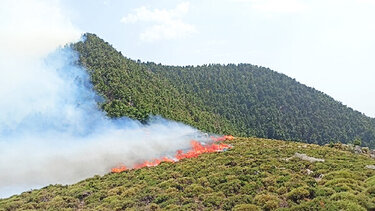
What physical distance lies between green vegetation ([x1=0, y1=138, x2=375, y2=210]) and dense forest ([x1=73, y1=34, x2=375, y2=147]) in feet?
132

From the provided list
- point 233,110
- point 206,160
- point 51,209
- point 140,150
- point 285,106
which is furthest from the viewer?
point 285,106

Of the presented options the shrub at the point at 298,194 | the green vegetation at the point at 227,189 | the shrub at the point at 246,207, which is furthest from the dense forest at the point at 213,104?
the shrub at the point at 298,194

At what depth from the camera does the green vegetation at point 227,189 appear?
2184 centimetres

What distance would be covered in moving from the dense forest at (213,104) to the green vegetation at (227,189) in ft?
132

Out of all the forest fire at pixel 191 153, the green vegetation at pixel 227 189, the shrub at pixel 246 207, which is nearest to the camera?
the shrub at pixel 246 207

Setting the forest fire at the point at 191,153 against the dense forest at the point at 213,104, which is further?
the dense forest at the point at 213,104

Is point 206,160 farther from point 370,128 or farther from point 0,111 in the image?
point 370,128

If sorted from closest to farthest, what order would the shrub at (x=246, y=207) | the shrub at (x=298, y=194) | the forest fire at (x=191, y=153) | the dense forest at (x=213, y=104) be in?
1. the shrub at (x=246, y=207)
2. the shrub at (x=298, y=194)
3. the forest fire at (x=191, y=153)
4. the dense forest at (x=213, y=104)

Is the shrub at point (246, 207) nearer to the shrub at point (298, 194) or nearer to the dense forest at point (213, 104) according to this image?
the shrub at point (298, 194)

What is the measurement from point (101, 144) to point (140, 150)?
7356mm

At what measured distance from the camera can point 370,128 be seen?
173875 mm

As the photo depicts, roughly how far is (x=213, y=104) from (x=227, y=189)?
468 ft

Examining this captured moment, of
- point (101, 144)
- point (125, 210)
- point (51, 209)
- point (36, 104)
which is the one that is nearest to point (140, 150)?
point (101, 144)

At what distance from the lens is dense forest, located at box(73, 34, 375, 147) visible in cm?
9044
